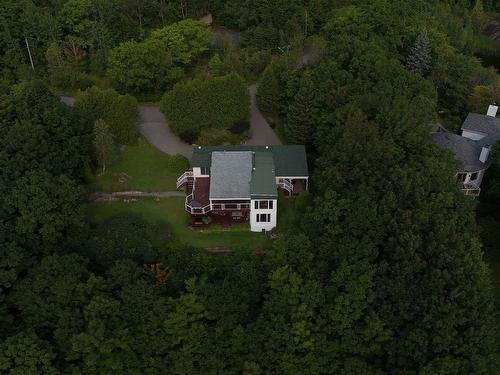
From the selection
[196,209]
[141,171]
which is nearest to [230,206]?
[196,209]

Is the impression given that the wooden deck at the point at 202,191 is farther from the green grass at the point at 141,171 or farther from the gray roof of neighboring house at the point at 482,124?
the gray roof of neighboring house at the point at 482,124

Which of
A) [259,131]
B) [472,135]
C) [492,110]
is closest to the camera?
[472,135]

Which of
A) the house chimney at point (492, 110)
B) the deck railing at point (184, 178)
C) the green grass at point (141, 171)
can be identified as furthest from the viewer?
the house chimney at point (492, 110)

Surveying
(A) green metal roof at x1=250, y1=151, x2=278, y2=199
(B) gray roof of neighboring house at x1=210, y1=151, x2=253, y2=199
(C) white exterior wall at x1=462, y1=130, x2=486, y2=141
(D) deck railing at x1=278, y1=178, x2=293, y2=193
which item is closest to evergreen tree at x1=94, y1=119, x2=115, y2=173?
(B) gray roof of neighboring house at x1=210, y1=151, x2=253, y2=199

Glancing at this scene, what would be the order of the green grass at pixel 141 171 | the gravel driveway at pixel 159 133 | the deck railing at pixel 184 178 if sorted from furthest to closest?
the gravel driveway at pixel 159 133 → the green grass at pixel 141 171 → the deck railing at pixel 184 178

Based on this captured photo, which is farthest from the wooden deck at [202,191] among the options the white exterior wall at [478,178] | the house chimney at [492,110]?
the house chimney at [492,110]

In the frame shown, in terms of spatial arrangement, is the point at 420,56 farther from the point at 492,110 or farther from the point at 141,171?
the point at 141,171
